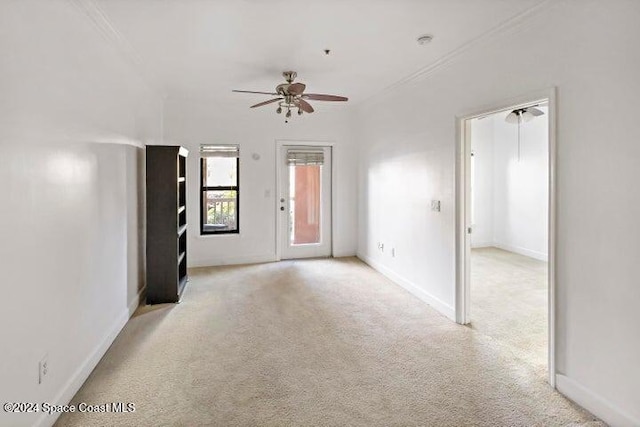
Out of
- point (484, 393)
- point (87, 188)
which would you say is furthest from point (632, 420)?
point (87, 188)

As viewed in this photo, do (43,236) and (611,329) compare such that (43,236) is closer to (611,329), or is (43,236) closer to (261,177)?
(611,329)

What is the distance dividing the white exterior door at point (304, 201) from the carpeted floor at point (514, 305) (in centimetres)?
249

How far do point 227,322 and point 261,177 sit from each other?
2.81 metres

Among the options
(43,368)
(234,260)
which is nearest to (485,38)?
(43,368)

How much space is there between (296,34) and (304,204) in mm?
3411

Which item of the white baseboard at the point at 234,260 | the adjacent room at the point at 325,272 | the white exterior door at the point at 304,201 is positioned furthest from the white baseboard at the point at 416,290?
the white baseboard at the point at 234,260

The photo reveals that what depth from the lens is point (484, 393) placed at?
2.26 m

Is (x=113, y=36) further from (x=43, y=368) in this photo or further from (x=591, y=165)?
(x=591, y=165)

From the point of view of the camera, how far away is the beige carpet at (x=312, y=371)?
2.05 meters

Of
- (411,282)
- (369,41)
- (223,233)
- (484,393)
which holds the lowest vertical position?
(484,393)

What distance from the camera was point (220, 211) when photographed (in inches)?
221

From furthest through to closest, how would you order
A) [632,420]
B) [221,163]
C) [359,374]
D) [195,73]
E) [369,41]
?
[221,163] < [195,73] < [369,41] < [359,374] < [632,420]

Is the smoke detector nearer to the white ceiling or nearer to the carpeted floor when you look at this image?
Answer: the white ceiling

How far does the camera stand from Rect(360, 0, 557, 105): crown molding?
7.96ft
